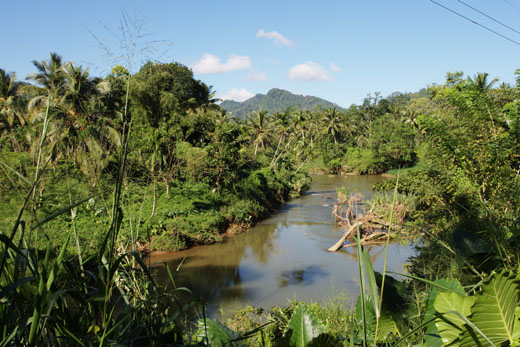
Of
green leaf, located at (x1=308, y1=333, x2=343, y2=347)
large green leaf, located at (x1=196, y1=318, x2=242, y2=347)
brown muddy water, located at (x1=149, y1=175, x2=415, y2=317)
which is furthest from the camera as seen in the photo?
brown muddy water, located at (x1=149, y1=175, x2=415, y2=317)

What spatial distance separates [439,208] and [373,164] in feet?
87.9

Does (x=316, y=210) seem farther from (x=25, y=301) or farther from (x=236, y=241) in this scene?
(x=25, y=301)

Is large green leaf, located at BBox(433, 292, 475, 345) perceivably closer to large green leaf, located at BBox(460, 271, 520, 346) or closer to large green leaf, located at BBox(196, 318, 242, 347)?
large green leaf, located at BBox(460, 271, 520, 346)

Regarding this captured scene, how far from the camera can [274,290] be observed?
321 inches

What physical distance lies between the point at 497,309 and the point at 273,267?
9.13 m

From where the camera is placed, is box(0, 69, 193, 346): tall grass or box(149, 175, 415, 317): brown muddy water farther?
box(149, 175, 415, 317): brown muddy water

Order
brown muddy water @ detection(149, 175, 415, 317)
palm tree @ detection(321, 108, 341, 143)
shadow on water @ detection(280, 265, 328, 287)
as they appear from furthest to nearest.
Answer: palm tree @ detection(321, 108, 341, 143)
shadow on water @ detection(280, 265, 328, 287)
brown muddy water @ detection(149, 175, 415, 317)

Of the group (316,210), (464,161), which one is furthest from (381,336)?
(316,210)

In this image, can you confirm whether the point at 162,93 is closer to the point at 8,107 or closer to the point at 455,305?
the point at 8,107

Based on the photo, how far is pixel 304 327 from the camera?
3.92 feet

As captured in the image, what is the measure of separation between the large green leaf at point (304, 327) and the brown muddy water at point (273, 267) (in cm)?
474

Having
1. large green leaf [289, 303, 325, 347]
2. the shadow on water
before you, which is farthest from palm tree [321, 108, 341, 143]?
large green leaf [289, 303, 325, 347]

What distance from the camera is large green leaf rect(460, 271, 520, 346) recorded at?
93 centimetres

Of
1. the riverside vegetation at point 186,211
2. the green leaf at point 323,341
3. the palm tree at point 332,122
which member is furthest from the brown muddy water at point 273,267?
the palm tree at point 332,122
